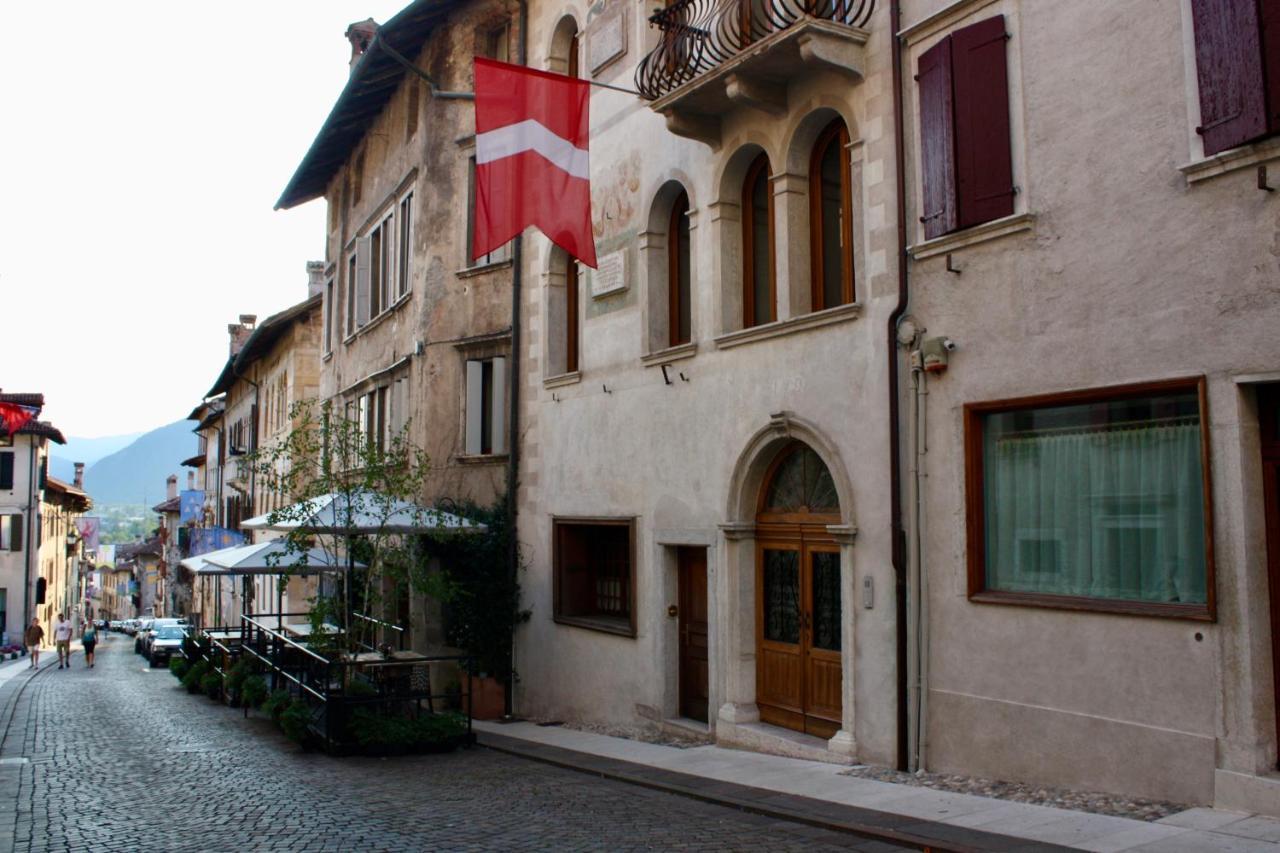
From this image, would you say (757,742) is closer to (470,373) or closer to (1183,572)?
(1183,572)

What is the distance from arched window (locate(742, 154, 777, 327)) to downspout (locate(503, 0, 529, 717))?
5356 millimetres

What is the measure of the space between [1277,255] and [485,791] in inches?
313

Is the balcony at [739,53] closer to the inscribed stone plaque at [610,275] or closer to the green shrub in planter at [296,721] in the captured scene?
the inscribed stone plaque at [610,275]

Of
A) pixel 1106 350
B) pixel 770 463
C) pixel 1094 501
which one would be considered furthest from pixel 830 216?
pixel 1094 501

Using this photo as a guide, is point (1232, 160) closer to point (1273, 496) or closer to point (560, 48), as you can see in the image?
point (1273, 496)

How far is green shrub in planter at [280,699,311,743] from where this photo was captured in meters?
14.1

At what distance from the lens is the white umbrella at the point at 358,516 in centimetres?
1502

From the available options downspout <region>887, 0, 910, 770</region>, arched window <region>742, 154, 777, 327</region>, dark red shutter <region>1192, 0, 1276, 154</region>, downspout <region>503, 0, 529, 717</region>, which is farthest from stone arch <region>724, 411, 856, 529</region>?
downspout <region>503, 0, 529, 717</region>

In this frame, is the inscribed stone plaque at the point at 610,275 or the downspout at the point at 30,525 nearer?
the inscribed stone plaque at the point at 610,275

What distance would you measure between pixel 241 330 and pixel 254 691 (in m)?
42.1

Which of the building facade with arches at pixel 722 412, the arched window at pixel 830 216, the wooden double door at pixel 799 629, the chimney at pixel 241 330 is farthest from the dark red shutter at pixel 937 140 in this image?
the chimney at pixel 241 330

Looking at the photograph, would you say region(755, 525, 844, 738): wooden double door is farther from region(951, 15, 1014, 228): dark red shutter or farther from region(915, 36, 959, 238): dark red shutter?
region(951, 15, 1014, 228): dark red shutter

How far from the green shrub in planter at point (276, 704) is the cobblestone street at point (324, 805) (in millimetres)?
373

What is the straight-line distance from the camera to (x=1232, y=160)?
8.14m
